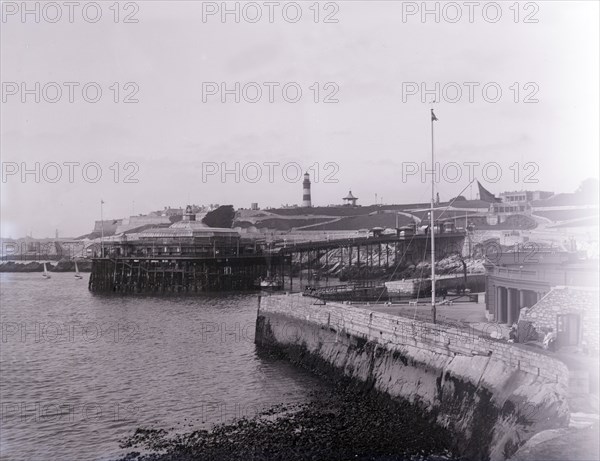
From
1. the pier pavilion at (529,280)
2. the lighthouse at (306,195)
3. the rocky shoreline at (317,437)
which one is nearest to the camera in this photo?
the rocky shoreline at (317,437)

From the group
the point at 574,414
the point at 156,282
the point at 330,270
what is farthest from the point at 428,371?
the point at 330,270

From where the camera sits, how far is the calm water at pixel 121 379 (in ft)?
70.3

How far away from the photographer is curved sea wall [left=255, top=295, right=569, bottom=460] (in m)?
14.8

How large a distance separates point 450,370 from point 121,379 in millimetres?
16081

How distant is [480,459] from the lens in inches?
611

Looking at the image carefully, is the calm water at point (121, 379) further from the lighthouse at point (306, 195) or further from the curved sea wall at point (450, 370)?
the lighthouse at point (306, 195)

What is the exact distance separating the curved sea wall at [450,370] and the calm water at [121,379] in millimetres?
2184

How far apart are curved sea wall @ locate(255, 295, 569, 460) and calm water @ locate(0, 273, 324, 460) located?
2.18 meters

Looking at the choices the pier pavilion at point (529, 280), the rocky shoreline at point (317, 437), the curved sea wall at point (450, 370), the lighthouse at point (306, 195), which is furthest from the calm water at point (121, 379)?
the lighthouse at point (306, 195)

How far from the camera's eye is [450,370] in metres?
19.2

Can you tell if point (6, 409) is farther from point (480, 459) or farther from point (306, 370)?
point (480, 459)

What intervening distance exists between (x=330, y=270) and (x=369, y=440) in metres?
78.8

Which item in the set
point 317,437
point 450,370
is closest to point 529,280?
point 450,370

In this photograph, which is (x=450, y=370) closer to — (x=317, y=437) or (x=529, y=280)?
(x=317, y=437)
